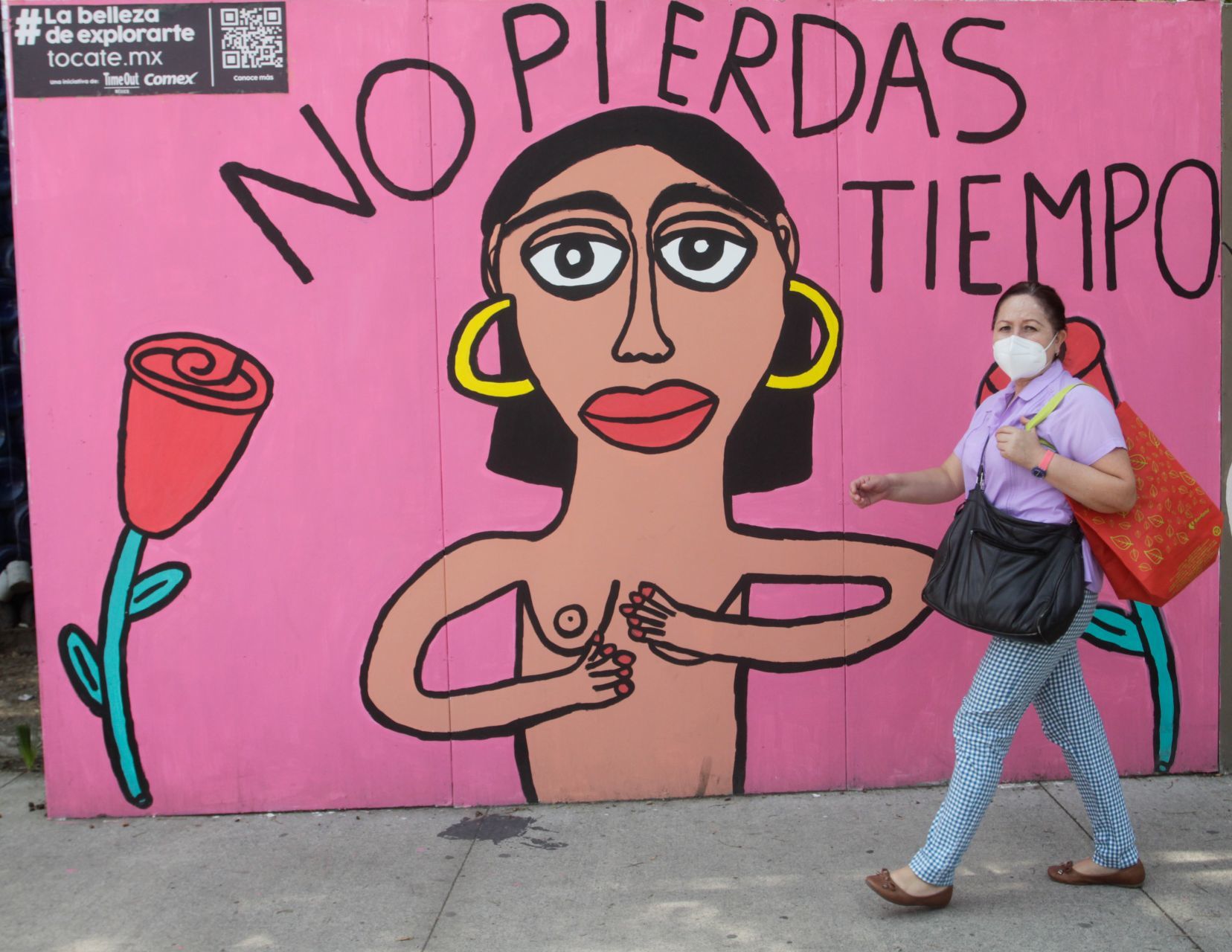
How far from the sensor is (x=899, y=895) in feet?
10.3

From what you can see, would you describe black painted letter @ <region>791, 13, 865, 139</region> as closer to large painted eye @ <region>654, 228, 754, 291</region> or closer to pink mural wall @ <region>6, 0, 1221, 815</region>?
pink mural wall @ <region>6, 0, 1221, 815</region>

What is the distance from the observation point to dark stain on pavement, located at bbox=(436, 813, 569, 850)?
12.3 feet

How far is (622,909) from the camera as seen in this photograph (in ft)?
10.7

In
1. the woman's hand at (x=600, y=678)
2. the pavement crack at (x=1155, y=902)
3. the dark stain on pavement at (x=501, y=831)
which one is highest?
the woman's hand at (x=600, y=678)

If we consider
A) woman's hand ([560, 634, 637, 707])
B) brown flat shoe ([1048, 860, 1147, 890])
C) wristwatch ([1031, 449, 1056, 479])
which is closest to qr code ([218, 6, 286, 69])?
woman's hand ([560, 634, 637, 707])

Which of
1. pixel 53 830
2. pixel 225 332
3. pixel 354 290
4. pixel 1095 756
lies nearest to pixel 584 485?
pixel 354 290

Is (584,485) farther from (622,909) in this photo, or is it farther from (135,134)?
(135,134)

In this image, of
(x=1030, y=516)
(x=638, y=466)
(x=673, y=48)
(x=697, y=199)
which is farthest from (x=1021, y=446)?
(x=673, y=48)

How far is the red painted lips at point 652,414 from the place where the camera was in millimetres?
3971

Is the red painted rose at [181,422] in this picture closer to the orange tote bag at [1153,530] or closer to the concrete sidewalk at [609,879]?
the concrete sidewalk at [609,879]

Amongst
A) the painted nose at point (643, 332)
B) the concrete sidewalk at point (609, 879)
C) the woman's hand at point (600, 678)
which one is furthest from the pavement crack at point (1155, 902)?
the painted nose at point (643, 332)

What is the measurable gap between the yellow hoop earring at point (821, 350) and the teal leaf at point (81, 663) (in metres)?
2.57

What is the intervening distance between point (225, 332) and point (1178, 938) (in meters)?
3.47

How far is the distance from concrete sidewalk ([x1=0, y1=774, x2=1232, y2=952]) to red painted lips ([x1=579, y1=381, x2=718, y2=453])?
131cm
